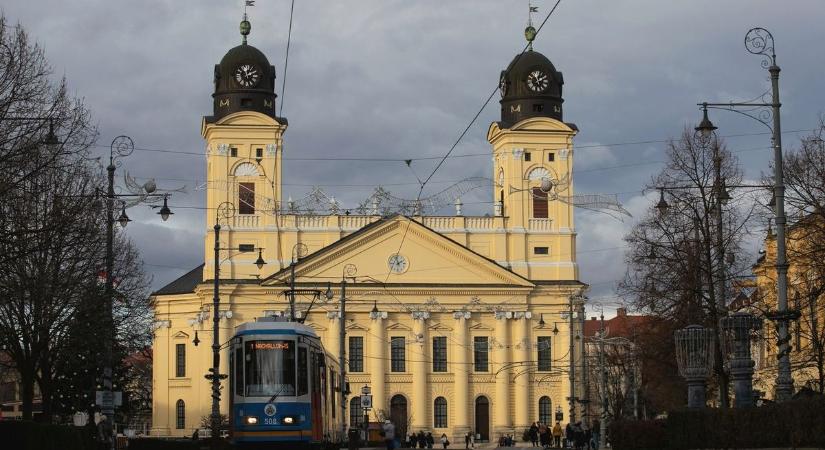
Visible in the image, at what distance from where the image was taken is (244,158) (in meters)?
94.8

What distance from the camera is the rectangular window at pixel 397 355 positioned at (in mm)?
98000

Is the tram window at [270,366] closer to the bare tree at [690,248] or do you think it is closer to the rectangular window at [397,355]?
the bare tree at [690,248]

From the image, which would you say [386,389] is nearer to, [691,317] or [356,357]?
[356,357]

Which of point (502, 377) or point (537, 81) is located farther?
point (502, 377)

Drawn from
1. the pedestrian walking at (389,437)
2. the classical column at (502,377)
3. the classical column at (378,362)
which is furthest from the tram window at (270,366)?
the classical column at (502,377)

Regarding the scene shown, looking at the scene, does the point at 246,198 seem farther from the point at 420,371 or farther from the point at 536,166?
the point at 536,166

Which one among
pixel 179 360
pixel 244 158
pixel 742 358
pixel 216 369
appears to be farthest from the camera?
pixel 179 360

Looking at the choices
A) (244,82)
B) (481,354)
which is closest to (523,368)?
(481,354)

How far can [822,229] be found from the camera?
41031 millimetres

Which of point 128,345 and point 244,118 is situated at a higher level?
point 244,118

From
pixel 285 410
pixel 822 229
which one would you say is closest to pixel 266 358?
pixel 285 410

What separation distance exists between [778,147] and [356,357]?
68720mm

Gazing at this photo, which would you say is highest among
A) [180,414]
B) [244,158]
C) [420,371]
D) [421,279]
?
[244,158]

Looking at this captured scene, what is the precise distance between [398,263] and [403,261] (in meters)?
Answer: 0.35
